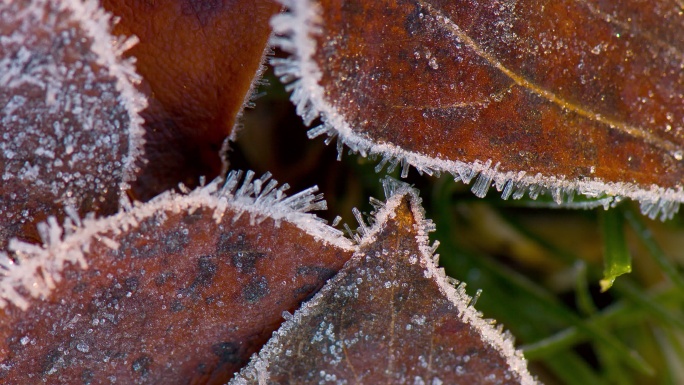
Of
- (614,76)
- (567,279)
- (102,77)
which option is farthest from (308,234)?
(567,279)

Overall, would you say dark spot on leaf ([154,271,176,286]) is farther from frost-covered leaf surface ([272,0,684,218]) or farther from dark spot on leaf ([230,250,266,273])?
frost-covered leaf surface ([272,0,684,218])

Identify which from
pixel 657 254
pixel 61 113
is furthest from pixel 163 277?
pixel 657 254

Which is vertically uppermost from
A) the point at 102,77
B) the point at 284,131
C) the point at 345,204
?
the point at 102,77

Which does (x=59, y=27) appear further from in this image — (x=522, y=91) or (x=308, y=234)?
(x=522, y=91)

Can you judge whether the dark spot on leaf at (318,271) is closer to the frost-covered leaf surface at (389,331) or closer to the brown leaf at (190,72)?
the frost-covered leaf surface at (389,331)

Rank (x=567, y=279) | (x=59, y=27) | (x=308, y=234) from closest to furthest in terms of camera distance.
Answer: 1. (x=59, y=27)
2. (x=308, y=234)
3. (x=567, y=279)

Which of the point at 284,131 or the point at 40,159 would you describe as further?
the point at 284,131
